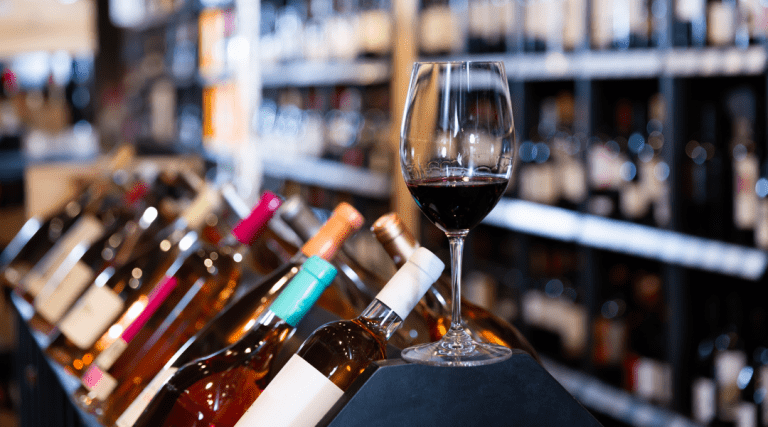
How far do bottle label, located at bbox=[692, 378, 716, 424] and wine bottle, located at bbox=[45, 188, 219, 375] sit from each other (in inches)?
53.0

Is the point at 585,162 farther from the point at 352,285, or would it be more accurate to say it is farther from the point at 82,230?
the point at 352,285

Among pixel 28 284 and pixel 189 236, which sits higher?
pixel 189 236

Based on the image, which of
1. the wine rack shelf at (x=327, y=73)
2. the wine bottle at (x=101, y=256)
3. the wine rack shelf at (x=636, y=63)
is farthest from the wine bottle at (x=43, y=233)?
the wine rack shelf at (x=327, y=73)

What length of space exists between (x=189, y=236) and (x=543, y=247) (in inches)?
76.3

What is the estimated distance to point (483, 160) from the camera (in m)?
0.56

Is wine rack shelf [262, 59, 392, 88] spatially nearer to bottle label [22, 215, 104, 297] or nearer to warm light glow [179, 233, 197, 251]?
bottle label [22, 215, 104, 297]

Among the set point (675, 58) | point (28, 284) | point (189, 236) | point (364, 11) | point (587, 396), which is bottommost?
point (587, 396)

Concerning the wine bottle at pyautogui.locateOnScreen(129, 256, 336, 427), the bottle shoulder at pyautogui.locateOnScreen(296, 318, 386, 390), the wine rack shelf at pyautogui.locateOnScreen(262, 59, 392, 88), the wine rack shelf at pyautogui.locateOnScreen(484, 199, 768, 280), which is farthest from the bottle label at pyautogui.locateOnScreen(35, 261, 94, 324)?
the wine rack shelf at pyautogui.locateOnScreen(262, 59, 392, 88)

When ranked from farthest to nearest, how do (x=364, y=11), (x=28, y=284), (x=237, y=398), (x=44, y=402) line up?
1. (x=364, y=11)
2. (x=28, y=284)
3. (x=44, y=402)
4. (x=237, y=398)

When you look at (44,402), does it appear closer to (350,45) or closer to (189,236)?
(189,236)

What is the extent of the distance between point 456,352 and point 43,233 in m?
1.09

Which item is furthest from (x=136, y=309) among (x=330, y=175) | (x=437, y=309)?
(x=330, y=175)

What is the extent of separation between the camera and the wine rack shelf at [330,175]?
3096mm

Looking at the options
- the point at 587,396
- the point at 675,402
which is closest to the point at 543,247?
the point at 587,396
